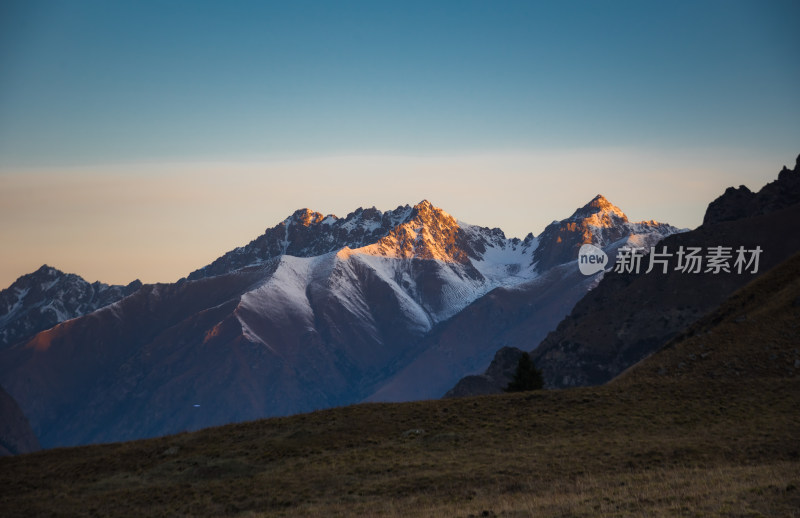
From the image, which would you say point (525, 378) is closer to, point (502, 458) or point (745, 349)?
point (745, 349)

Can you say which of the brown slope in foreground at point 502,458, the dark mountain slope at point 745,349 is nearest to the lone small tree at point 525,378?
the dark mountain slope at point 745,349

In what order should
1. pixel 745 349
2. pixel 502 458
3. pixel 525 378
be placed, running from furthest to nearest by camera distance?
pixel 525 378 < pixel 745 349 < pixel 502 458

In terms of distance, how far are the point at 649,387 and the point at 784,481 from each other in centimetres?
3329

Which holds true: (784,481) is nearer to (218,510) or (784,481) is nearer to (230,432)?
(218,510)

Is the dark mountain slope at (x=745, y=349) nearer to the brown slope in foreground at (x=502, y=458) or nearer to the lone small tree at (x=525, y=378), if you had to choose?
the brown slope in foreground at (x=502, y=458)

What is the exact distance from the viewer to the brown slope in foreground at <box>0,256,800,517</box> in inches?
2004

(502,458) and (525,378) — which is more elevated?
(502,458)

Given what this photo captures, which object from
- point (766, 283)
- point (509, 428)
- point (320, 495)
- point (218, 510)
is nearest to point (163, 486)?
point (218, 510)

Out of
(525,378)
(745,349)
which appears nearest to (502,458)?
(745,349)

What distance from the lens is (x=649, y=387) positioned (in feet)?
266

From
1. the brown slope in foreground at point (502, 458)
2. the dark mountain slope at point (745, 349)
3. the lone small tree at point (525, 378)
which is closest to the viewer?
the brown slope in foreground at point (502, 458)

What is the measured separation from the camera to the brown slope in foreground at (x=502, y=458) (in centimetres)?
5091

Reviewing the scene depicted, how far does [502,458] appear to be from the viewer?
63.3 m

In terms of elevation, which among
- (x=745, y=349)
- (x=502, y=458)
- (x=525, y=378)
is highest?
(x=745, y=349)
